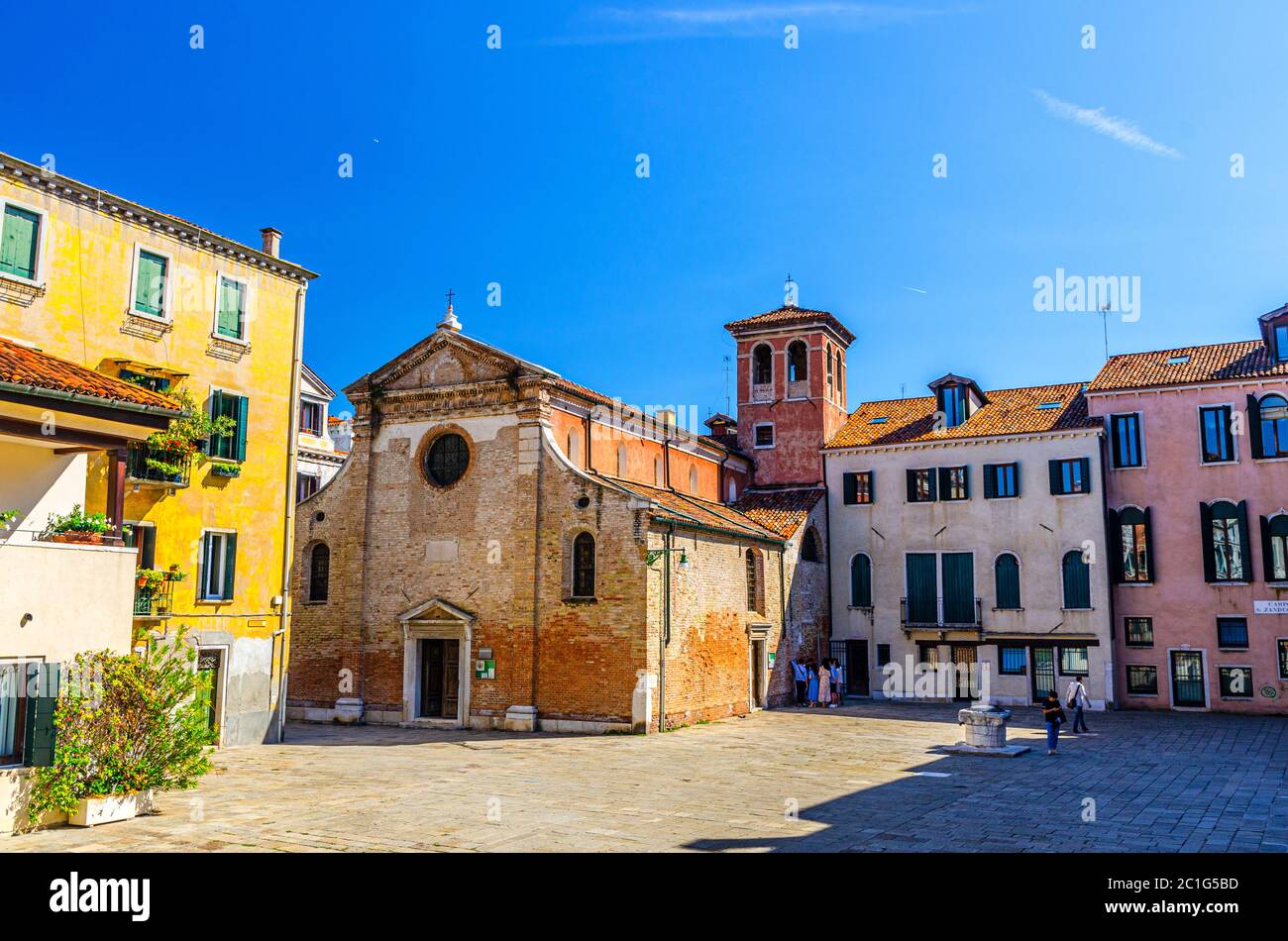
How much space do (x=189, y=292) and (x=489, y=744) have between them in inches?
503

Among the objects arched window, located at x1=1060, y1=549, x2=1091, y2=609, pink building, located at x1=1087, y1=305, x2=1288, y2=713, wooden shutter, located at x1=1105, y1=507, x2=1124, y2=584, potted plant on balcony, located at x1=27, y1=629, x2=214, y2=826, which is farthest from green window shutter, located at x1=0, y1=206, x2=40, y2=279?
wooden shutter, located at x1=1105, y1=507, x2=1124, y2=584

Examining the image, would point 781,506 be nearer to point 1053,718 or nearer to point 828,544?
point 828,544

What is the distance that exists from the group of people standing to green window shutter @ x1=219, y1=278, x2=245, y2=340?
2121 cm

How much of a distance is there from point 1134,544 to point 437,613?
22.6m

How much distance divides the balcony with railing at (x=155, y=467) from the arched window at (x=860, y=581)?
78.5 ft

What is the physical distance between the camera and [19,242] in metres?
19.0

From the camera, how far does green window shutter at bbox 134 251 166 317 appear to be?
68.9 ft

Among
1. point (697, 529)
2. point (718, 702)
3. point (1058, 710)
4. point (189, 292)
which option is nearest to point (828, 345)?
point (697, 529)

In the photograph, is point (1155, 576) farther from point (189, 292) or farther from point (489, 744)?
point (189, 292)

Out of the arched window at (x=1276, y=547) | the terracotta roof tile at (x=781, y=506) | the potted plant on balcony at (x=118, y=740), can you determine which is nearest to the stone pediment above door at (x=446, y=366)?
the terracotta roof tile at (x=781, y=506)

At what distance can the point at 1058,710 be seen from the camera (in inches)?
853

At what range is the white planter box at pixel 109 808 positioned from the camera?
14.0 metres

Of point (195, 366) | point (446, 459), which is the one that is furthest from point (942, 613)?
point (195, 366)

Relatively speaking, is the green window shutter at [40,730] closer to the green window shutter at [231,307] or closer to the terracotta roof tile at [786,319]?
the green window shutter at [231,307]
